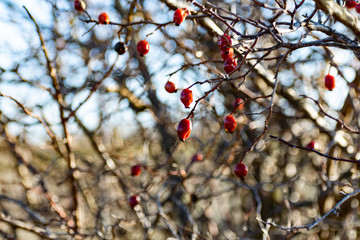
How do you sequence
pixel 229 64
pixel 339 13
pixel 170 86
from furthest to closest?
pixel 170 86 → pixel 229 64 → pixel 339 13

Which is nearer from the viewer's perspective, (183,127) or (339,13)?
(339,13)

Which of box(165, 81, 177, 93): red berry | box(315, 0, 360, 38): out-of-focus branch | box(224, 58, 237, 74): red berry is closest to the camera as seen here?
box(315, 0, 360, 38): out-of-focus branch

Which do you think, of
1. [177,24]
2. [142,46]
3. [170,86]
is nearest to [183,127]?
[170,86]

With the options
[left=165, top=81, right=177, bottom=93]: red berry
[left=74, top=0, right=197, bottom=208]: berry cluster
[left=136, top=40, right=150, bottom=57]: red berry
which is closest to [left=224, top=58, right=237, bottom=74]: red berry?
[left=74, top=0, right=197, bottom=208]: berry cluster

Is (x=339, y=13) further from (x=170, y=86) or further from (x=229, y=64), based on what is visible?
(x=170, y=86)

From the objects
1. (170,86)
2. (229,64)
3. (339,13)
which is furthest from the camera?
(170,86)

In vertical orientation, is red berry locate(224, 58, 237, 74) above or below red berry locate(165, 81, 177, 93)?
below

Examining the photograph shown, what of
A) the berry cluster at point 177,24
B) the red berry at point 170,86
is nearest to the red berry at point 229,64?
the berry cluster at point 177,24

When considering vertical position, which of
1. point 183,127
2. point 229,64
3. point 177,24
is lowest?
point 183,127

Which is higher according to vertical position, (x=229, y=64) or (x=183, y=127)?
(x=229, y=64)

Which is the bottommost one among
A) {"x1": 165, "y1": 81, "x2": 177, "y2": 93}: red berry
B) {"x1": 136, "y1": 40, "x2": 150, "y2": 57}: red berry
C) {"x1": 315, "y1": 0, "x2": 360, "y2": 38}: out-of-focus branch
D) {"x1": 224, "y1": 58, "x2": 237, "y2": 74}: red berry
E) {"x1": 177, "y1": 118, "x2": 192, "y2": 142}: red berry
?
{"x1": 177, "y1": 118, "x2": 192, "y2": 142}: red berry

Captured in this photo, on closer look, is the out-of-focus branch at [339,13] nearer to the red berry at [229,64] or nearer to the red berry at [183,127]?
the red berry at [229,64]

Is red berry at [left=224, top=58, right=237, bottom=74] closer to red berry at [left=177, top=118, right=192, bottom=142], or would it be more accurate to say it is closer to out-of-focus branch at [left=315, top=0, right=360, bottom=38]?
red berry at [left=177, top=118, right=192, bottom=142]

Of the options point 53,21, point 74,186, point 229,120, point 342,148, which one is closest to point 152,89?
point 53,21
